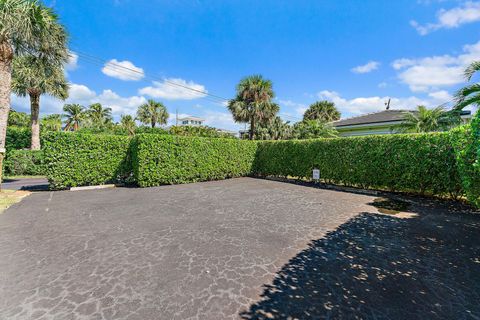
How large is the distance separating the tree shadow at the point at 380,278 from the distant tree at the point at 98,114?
1580 inches

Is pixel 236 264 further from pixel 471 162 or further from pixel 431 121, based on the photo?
pixel 431 121

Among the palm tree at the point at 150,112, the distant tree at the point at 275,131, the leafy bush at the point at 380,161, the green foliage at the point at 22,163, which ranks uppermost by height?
the palm tree at the point at 150,112

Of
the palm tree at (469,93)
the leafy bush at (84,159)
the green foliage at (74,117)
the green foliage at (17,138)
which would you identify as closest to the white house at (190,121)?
the green foliage at (74,117)

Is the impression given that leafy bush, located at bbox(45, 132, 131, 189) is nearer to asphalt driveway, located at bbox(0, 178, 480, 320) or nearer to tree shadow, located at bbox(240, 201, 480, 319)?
asphalt driveway, located at bbox(0, 178, 480, 320)

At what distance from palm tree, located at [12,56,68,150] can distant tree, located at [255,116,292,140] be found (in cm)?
2103

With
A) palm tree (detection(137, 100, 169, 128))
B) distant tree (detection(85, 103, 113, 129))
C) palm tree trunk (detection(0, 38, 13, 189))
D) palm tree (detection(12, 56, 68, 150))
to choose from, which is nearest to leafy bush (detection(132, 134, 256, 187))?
palm tree trunk (detection(0, 38, 13, 189))

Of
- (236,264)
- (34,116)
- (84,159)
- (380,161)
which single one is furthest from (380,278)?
(34,116)

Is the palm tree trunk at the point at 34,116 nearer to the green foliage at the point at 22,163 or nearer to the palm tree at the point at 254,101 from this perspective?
the green foliage at the point at 22,163

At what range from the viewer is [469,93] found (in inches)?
275

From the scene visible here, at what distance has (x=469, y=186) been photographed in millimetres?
4688

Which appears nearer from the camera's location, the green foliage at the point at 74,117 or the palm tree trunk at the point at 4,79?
the palm tree trunk at the point at 4,79

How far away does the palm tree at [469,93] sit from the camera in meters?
6.67

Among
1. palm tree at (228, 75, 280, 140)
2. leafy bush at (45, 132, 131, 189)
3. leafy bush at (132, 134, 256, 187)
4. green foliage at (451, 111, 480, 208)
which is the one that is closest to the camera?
green foliage at (451, 111, 480, 208)

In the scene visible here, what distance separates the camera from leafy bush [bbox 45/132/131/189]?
9.11 m
